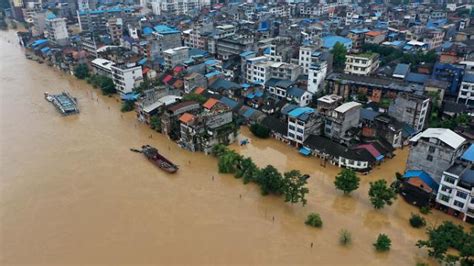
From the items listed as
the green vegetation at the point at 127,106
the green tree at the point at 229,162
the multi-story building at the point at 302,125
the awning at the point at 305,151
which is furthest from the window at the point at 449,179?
the green vegetation at the point at 127,106

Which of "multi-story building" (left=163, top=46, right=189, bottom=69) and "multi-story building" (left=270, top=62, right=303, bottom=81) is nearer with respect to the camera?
"multi-story building" (left=270, top=62, right=303, bottom=81)

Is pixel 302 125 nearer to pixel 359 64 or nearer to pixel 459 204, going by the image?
pixel 459 204

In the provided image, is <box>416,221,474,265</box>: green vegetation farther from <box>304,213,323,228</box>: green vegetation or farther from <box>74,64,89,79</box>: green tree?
<box>74,64,89,79</box>: green tree

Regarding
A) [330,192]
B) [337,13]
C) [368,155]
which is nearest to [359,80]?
[368,155]

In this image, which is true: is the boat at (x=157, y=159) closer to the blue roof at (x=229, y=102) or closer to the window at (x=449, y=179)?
the blue roof at (x=229, y=102)

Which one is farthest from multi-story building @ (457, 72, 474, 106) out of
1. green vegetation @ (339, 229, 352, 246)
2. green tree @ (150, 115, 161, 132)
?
green tree @ (150, 115, 161, 132)

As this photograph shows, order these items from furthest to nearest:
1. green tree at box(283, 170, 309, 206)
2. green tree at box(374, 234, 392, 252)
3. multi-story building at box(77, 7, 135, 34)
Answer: multi-story building at box(77, 7, 135, 34) < green tree at box(283, 170, 309, 206) < green tree at box(374, 234, 392, 252)

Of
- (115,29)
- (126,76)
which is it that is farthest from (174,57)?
(115,29)
